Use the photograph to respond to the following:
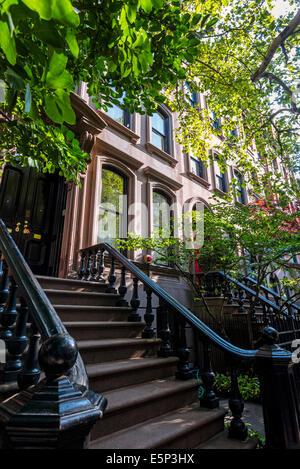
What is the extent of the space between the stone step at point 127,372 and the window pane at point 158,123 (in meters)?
8.97

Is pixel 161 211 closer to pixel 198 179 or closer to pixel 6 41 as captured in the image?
pixel 198 179

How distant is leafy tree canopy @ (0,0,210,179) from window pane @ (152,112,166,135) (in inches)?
276

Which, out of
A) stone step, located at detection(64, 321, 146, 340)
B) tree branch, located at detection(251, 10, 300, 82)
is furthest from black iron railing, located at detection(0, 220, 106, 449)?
tree branch, located at detection(251, 10, 300, 82)

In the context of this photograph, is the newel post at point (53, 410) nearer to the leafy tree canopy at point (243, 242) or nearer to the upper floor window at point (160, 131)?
the leafy tree canopy at point (243, 242)

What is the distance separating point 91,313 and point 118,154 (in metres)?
5.33

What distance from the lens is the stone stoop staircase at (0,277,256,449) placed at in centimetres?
210

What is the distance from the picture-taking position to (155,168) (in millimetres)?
8891

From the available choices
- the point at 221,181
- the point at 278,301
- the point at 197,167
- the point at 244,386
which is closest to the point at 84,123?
the point at 197,167

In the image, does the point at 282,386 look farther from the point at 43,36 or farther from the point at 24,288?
the point at 43,36

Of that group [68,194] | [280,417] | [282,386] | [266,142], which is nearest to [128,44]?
[282,386]

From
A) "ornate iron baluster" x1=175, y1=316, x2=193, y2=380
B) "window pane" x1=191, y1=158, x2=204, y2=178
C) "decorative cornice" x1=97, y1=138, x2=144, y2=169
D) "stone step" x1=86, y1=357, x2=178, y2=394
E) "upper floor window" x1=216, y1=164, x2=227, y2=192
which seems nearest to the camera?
"stone step" x1=86, y1=357, x2=178, y2=394

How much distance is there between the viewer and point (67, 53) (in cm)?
242

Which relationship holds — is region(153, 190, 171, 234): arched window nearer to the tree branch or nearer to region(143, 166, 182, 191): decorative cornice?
region(143, 166, 182, 191): decorative cornice

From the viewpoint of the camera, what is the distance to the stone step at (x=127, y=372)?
99.7 inches
